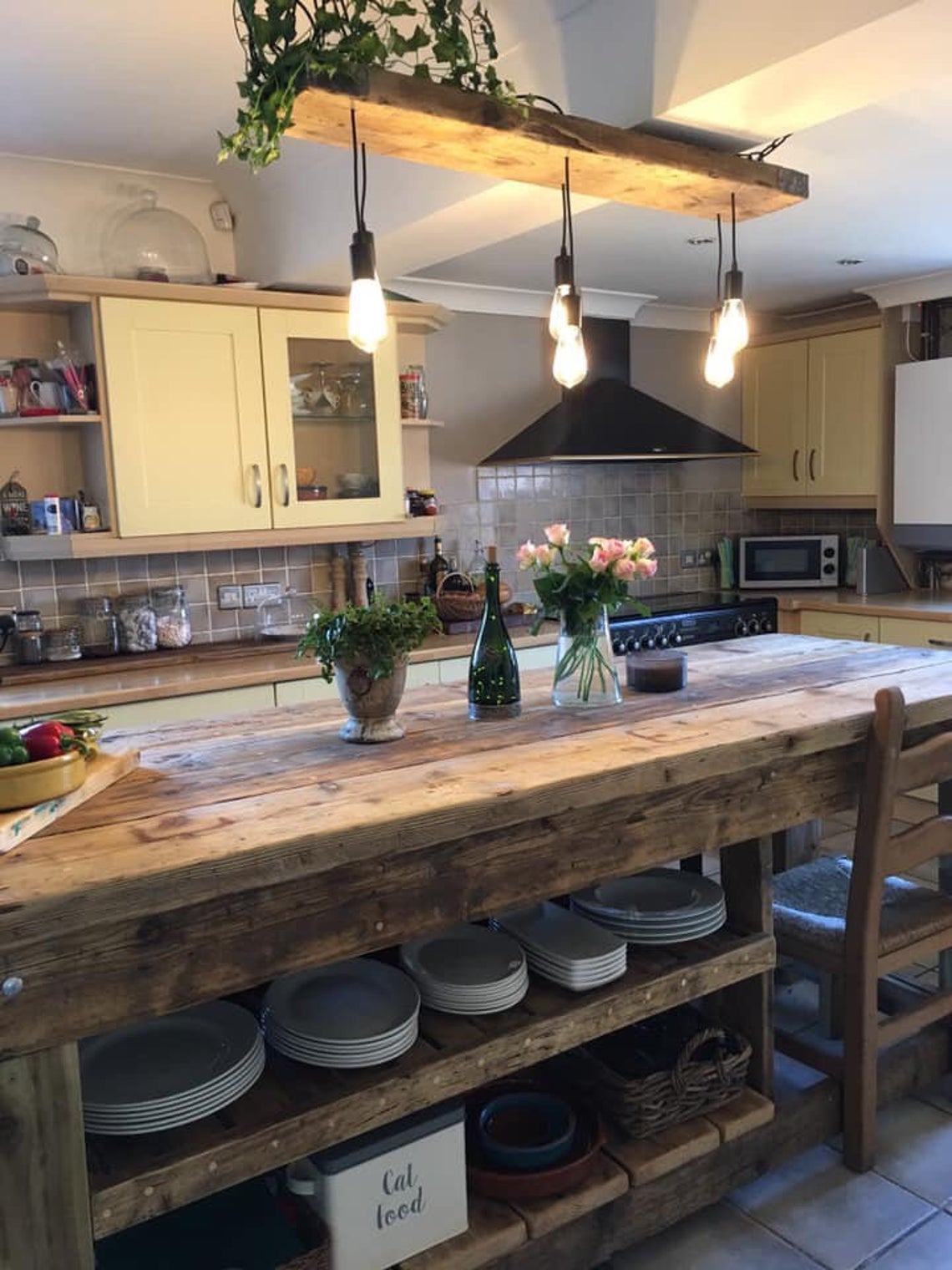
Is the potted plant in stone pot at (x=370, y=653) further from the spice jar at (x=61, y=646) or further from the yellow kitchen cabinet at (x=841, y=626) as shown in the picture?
the yellow kitchen cabinet at (x=841, y=626)

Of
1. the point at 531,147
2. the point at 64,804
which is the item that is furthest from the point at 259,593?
the point at 64,804

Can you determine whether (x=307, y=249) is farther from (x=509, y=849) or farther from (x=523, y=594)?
(x=509, y=849)

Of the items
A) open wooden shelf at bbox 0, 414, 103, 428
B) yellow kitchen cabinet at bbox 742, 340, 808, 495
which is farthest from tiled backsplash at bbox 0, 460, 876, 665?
open wooden shelf at bbox 0, 414, 103, 428

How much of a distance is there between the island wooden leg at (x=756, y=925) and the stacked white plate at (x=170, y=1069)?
999 mm

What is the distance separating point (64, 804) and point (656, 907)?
1.22 metres

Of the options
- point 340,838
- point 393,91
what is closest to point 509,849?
point 340,838

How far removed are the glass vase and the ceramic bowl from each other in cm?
78

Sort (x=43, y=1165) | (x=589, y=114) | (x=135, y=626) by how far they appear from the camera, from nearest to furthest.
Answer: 1. (x=43, y=1165)
2. (x=589, y=114)
3. (x=135, y=626)

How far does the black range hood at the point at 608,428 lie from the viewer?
4.20 m

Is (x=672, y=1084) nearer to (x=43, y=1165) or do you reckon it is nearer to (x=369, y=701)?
(x=369, y=701)

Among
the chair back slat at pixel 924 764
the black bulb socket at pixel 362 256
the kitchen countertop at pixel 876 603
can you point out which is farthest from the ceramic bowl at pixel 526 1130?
the kitchen countertop at pixel 876 603

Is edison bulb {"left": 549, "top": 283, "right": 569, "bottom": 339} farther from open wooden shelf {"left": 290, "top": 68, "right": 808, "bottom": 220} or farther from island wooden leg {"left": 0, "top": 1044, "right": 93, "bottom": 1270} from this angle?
island wooden leg {"left": 0, "top": 1044, "right": 93, "bottom": 1270}

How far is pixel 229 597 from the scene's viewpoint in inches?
148

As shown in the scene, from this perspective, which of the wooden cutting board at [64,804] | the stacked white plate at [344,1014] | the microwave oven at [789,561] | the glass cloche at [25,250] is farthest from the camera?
the microwave oven at [789,561]
